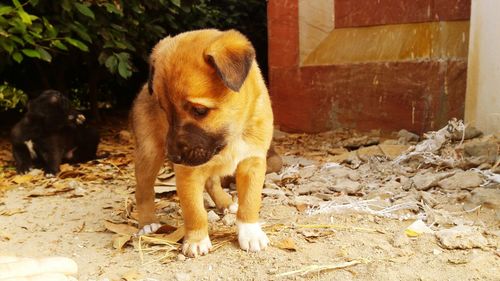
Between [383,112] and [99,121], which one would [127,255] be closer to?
[383,112]

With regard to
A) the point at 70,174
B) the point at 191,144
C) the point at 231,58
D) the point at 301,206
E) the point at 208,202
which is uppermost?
the point at 231,58

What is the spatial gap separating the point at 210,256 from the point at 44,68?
658cm

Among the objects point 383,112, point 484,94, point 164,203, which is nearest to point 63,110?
point 164,203

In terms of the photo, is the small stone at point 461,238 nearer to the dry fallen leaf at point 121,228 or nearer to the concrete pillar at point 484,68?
the dry fallen leaf at point 121,228

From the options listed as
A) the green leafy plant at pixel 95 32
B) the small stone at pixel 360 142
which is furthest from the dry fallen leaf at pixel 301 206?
the green leafy plant at pixel 95 32

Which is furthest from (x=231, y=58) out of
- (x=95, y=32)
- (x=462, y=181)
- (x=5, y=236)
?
(x=95, y=32)

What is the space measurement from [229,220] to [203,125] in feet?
4.07

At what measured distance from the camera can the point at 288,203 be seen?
13.9ft

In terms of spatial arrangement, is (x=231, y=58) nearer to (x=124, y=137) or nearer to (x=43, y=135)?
(x=43, y=135)

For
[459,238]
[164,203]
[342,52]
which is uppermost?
[342,52]

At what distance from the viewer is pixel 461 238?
3139 millimetres

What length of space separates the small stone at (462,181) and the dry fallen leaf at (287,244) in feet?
5.28

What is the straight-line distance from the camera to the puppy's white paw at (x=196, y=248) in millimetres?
3197

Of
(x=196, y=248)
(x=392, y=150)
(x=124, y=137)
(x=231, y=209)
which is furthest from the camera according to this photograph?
(x=124, y=137)
